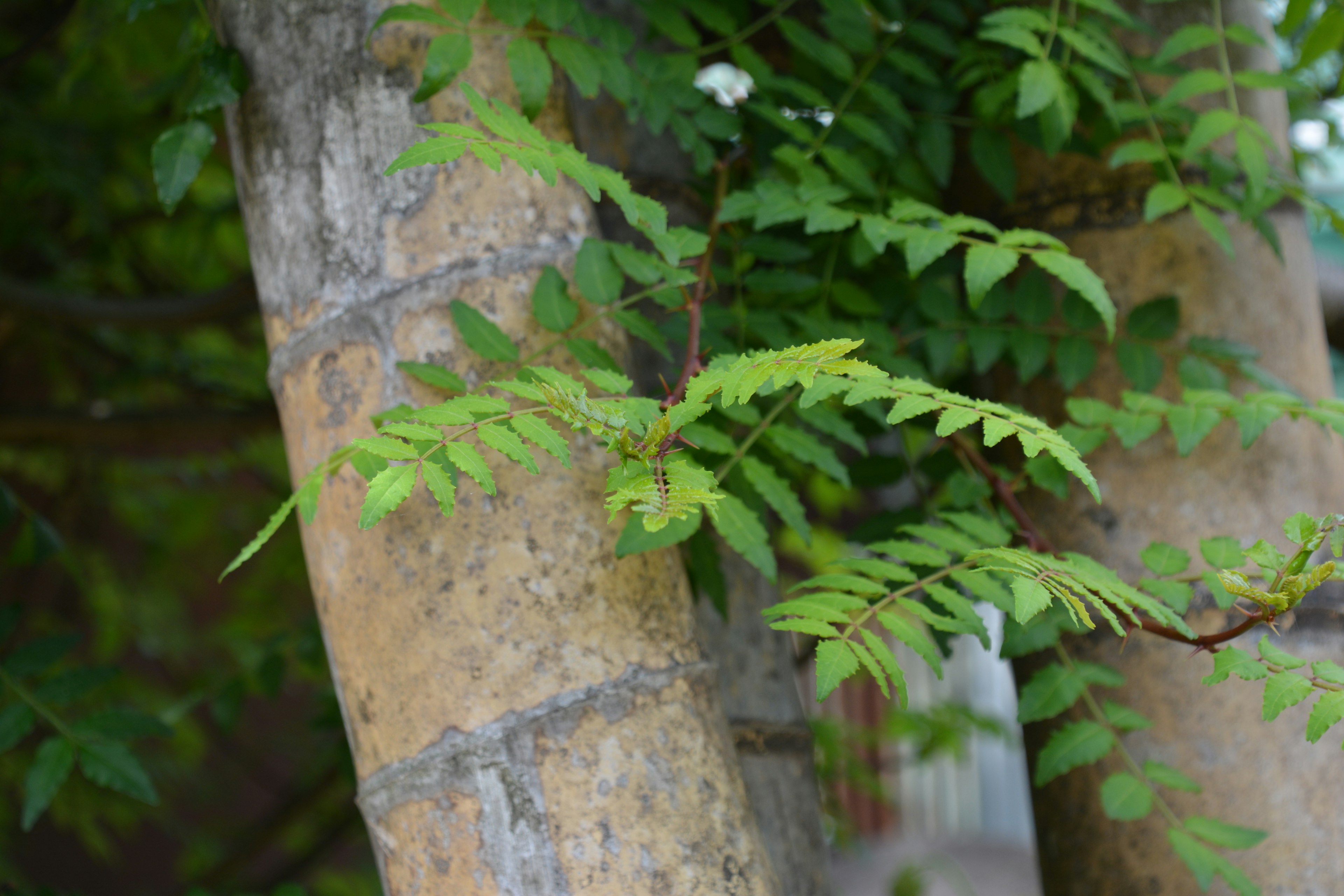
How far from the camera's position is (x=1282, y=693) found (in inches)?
29.7

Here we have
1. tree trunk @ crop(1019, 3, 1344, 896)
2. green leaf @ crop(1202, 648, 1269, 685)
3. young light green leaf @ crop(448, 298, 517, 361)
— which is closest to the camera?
green leaf @ crop(1202, 648, 1269, 685)

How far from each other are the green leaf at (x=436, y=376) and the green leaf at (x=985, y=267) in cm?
45

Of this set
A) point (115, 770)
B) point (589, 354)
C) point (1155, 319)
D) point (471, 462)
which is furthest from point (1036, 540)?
point (115, 770)

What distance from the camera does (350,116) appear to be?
95cm

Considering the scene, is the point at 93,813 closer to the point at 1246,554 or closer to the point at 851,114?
the point at 851,114

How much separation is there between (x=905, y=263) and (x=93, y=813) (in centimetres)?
212

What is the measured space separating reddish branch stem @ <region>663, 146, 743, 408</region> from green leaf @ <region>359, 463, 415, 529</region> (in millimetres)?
186

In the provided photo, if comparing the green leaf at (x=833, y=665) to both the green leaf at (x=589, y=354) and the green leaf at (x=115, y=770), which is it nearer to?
the green leaf at (x=589, y=354)

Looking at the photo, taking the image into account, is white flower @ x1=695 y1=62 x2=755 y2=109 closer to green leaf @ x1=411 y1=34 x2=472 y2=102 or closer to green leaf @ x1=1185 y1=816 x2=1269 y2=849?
green leaf @ x1=411 y1=34 x2=472 y2=102

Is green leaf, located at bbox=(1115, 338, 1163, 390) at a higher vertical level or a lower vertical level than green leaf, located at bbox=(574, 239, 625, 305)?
lower

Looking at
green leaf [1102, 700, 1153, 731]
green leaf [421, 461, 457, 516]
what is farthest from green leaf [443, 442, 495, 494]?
green leaf [1102, 700, 1153, 731]

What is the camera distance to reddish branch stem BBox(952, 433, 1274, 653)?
0.80 metres

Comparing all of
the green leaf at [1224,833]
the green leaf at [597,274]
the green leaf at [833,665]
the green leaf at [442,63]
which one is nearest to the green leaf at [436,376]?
the green leaf at [597,274]

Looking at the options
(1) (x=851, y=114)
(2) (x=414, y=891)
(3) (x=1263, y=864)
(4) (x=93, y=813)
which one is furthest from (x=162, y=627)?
(3) (x=1263, y=864)
